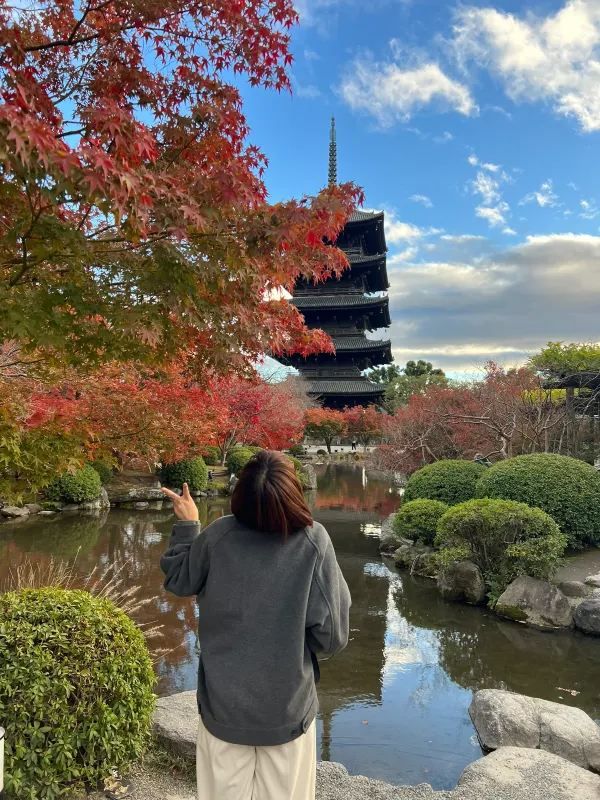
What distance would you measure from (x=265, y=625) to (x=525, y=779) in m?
2.47

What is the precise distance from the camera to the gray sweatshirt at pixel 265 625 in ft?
5.49

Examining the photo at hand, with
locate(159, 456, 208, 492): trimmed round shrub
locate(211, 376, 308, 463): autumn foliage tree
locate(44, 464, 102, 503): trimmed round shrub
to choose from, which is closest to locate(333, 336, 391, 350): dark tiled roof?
locate(211, 376, 308, 463): autumn foliage tree

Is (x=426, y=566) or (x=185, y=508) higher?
(x=185, y=508)

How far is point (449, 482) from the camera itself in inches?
405

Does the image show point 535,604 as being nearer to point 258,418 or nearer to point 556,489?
point 556,489

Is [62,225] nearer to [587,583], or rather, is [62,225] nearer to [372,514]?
[587,583]

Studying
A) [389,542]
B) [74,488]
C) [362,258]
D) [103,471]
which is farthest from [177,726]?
[362,258]

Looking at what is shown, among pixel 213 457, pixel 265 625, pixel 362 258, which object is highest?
pixel 362 258

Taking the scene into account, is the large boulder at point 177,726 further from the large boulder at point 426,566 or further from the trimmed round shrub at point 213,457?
the trimmed round shrub at point 213,457

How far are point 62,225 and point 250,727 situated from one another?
89.0 inches

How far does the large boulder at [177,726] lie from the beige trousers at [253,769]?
5.09 feet

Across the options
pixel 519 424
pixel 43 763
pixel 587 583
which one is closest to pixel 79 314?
pixel 43 763

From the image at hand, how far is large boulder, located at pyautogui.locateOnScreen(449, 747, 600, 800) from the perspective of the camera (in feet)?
9.92

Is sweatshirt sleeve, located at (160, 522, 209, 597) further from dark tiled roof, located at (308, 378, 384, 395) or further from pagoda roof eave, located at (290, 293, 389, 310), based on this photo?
dark tiled roof, located at (308, 378, 384, 395)
